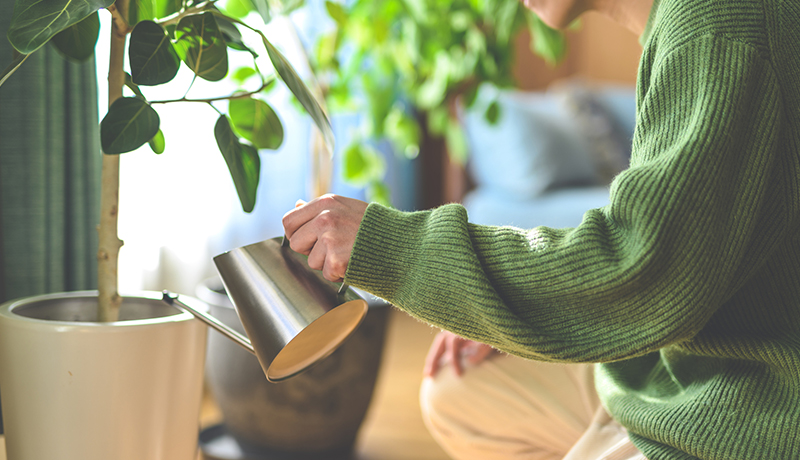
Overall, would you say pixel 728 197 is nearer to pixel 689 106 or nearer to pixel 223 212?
pixel 689 106

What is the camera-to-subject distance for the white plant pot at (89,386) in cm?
69

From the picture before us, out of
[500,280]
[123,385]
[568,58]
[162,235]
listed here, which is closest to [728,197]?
[500,280]

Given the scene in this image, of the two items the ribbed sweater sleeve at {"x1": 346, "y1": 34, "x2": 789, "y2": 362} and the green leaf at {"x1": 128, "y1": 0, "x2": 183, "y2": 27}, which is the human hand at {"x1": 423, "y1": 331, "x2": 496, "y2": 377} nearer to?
the ribbed sweater sleeve at {"x1": 346, "y1": 34, "x2": 789, "y2": 362}

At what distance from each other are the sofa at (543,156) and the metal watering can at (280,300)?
1723 mm

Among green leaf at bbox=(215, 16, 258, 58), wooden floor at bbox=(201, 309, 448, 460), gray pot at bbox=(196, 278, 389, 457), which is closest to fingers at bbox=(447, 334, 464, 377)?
gray pot at bbox=(196, 278, 389, 457)

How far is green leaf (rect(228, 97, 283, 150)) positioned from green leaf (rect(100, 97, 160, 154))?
168 mm

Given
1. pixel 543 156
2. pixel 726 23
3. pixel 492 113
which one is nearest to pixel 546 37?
pixel 492 113

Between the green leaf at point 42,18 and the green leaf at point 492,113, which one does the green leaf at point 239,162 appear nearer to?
the green leaf at point 42,18

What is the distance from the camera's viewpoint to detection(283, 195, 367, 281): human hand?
24.9 inches

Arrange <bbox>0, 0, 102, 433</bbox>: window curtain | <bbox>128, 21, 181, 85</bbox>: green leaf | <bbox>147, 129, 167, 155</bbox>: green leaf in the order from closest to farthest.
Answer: <bbox>128, 21, 181, 85</bbox>: green leaf
<bbox>147, 129, 167, 155</bbox>: green leaf
<bbox>0, 0, 102, 433</bbox>: window curtain

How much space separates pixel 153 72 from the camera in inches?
27.5

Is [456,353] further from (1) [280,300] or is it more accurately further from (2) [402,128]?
(2) [402,128]

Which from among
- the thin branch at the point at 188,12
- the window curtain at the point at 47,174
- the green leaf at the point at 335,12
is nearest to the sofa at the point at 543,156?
the green leaf at the point at 335,12

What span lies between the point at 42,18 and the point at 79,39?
0.20 metres
